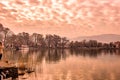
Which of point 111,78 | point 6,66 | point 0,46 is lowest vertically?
point 111,78

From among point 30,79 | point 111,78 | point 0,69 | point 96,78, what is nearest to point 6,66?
point 0,69

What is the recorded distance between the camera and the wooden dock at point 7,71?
59744 millimetres

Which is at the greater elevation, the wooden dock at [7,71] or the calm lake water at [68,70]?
the wooden dock at [7,71]

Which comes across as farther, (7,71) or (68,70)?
(68,70)

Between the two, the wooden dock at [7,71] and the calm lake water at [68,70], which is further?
the calm lake water at [68,70]

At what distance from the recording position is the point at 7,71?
6122 cm

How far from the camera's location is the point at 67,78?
68625 mm

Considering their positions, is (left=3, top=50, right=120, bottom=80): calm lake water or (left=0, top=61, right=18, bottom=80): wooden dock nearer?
(left=0, top=61, right=18, bottom=80): wooden dock

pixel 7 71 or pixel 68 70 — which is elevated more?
pixel 7 71

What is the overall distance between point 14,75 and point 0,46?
8581mm

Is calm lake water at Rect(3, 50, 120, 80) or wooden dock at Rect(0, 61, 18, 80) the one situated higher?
wooden dock at Rect(0, 61, 18, 80)

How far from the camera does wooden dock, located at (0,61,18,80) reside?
196ft

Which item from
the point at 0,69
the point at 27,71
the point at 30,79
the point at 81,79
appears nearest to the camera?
the point at 0,69

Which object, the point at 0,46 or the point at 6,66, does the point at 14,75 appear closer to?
the point at 6,66
